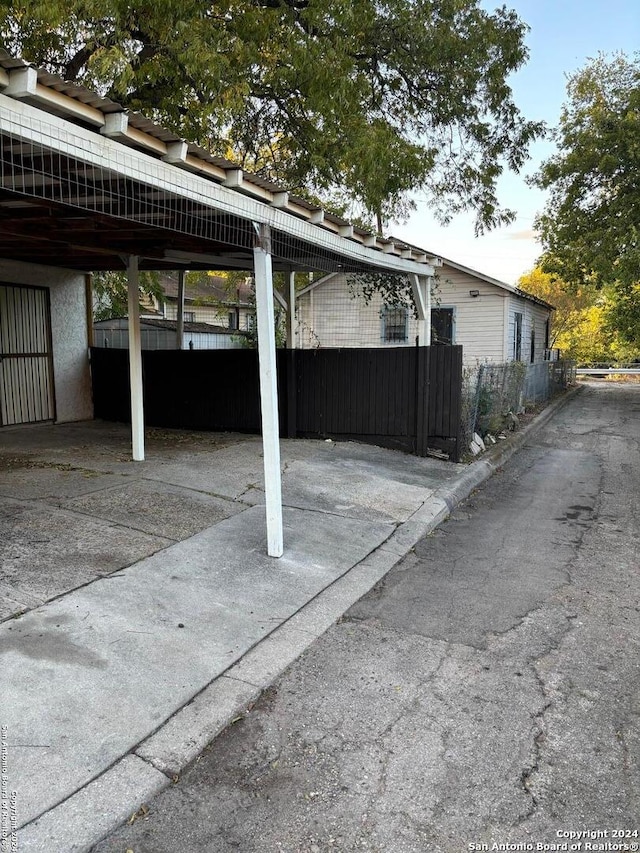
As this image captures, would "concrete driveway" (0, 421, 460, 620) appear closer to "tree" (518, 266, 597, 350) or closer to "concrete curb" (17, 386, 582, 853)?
"concrete curb" (17, 386, 582, 853)

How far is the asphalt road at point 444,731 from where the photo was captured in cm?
232

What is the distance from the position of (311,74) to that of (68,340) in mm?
6198

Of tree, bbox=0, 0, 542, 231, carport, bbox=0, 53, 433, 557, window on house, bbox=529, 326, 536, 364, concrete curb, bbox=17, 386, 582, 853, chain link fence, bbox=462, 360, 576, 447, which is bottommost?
concrete curb, bbox=17, 386, 582, 853

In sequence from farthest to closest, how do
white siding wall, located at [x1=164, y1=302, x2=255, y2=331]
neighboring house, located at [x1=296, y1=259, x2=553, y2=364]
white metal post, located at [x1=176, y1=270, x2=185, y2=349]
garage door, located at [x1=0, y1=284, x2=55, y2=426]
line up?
white siding wall, located at [x1=164, y1=302, x2=255, y2=331]
neighboring house, located at [x1=296, y1=259, x2=553, y2=364]
white metal post, located at [x1=176, y1=270, x2=185, y2=349]
garage door, located at [x1=0, y1=284, x2=55, y2=426]

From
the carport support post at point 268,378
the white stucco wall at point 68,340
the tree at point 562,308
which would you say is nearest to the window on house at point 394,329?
the white stucco wall at point 68,340

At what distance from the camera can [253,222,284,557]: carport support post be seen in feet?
15.9

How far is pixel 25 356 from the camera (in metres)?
10.3

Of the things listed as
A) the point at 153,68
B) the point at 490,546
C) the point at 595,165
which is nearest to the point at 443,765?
the point at 490,546

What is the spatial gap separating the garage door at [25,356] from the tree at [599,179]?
50.2ft

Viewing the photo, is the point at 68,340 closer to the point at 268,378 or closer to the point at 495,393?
the point at 268,378

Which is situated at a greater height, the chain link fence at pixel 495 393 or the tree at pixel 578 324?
the tree at pixel 578 324

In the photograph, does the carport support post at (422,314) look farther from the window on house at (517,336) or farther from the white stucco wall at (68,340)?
the window on house at (517,336)

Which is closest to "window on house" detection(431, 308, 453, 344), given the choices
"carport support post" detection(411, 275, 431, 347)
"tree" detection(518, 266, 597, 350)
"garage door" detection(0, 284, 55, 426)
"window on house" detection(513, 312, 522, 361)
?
"window on house" detection(513, 312, 522, 361)

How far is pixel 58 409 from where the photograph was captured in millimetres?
11125
